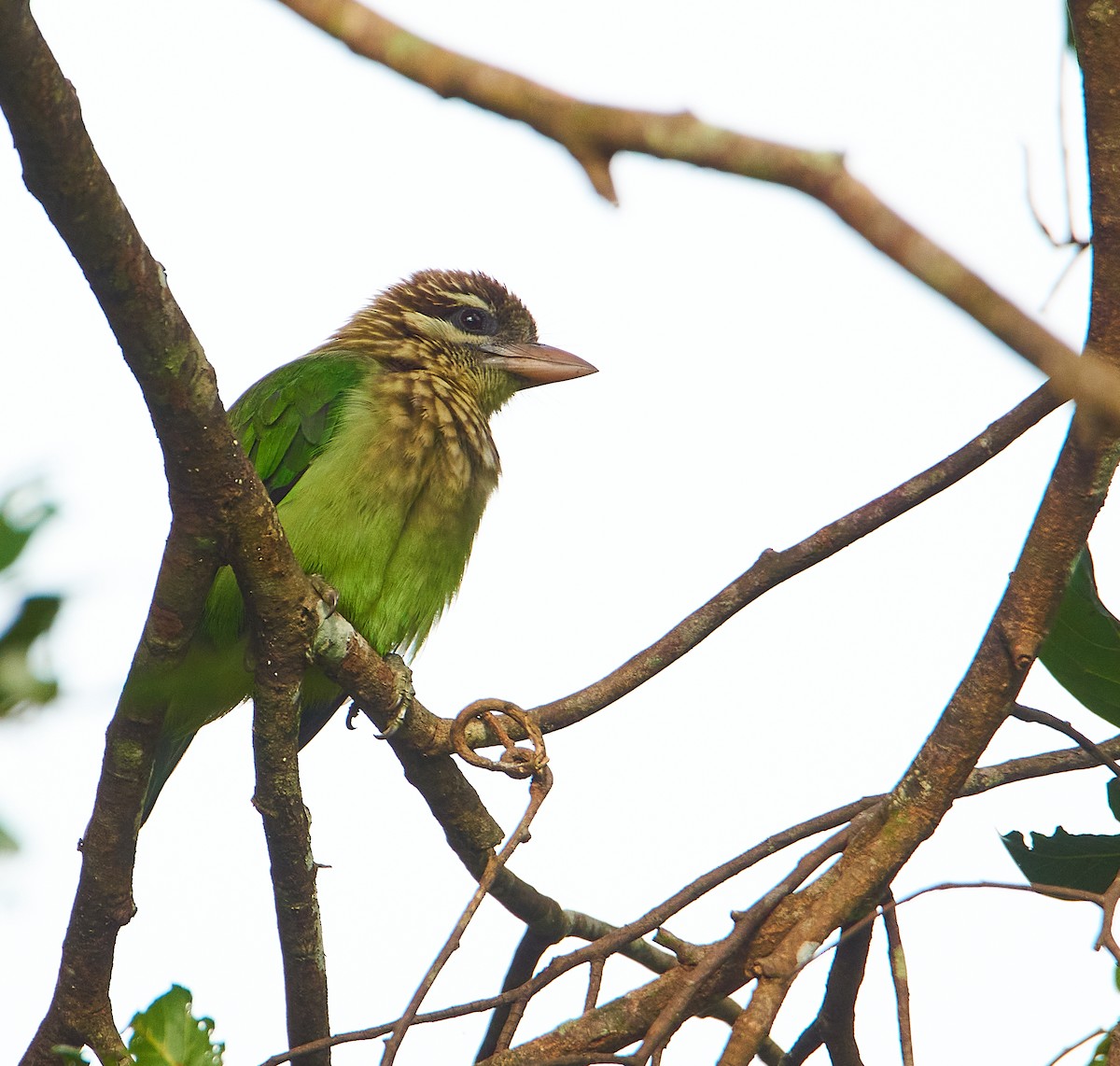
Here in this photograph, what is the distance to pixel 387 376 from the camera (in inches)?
→ 158

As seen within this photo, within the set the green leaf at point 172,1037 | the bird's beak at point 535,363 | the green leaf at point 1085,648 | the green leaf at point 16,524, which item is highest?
the bird's beak at point 535,363

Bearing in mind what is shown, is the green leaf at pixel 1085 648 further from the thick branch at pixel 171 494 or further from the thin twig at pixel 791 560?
the thick branch at pixel 171 494

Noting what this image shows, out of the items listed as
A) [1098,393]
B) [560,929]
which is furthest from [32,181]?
[560,929]

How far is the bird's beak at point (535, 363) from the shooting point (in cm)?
454

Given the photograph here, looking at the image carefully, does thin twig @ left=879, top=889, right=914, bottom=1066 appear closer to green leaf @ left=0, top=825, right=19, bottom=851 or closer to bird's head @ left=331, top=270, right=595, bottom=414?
green leaf @ left=0, top=825, right=19, bottom=851

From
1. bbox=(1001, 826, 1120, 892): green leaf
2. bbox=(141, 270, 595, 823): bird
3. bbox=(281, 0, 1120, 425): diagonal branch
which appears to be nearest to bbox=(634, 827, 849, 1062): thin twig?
bbox=(1001, 826, 1120, 892): green leaf

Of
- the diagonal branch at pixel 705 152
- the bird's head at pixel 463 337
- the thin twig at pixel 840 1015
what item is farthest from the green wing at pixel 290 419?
the diagonal branch at pixel 705 152

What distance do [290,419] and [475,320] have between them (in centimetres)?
107

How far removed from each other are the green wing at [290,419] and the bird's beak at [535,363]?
69cm

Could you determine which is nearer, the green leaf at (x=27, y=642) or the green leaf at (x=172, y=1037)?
Answer: the green leaf at (x=27, y=642)

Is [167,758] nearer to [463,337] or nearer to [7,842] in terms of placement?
[463,337]

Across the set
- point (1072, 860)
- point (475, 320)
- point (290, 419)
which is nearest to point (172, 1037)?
point (1072, 860)

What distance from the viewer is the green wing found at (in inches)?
147

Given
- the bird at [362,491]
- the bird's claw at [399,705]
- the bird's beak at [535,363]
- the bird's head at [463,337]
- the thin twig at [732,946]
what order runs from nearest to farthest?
the thin twig at [732,946]
the bird's claw at [399,705]
the bird at [362,491]
the bird's head at [463,337]
the bird's beak at [535,363]
